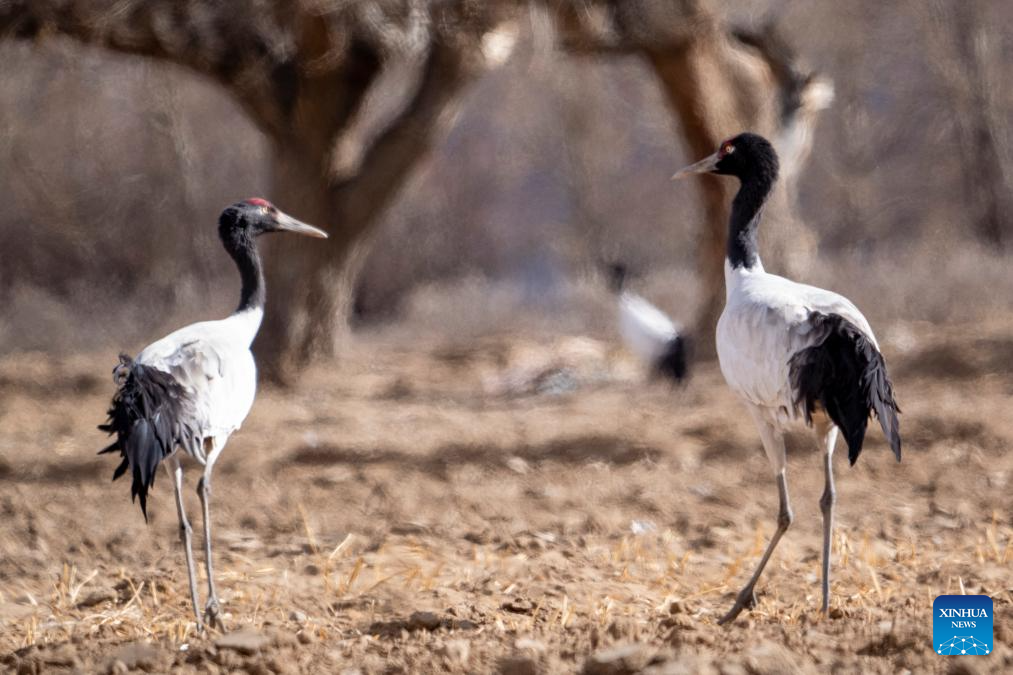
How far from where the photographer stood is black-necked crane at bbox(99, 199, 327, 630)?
4.87m

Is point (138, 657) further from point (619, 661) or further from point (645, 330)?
point (645, 330)

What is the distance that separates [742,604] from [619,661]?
4.14 feet

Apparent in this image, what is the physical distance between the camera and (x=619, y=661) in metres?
3.90

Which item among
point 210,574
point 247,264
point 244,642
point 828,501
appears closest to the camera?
point 244,642

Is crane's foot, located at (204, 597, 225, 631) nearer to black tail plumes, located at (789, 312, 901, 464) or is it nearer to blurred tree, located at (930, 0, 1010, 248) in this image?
black tail plumes, located at (789, 312, 901, 464)

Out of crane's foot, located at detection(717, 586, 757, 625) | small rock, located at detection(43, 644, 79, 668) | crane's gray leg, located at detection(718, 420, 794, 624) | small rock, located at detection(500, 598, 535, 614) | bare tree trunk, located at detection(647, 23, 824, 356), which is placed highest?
bare tree trunk, located at detection(647, 23, 824, 356)

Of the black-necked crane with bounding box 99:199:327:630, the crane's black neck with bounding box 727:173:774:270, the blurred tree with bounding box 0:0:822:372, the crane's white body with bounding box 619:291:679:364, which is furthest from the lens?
the crane's white body with bounding box 619:291:679:364

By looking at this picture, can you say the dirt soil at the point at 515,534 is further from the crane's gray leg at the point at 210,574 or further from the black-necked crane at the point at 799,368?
the black-necked crane at the point at 799,368

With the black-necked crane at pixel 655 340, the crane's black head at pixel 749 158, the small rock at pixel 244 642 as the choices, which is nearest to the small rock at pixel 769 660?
the small rock at pixel 244 642

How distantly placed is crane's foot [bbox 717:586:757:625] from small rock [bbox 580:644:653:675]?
1.11m

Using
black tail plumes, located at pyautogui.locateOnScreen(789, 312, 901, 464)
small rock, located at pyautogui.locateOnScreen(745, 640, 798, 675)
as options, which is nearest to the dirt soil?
small rock, located at pyautogui.locateOnScreen(745, 640, 798, 675)

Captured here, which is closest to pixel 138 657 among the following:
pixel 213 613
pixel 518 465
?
pixel 213 613

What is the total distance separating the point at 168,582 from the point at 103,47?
4998mm

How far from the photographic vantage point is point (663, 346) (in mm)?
10406
